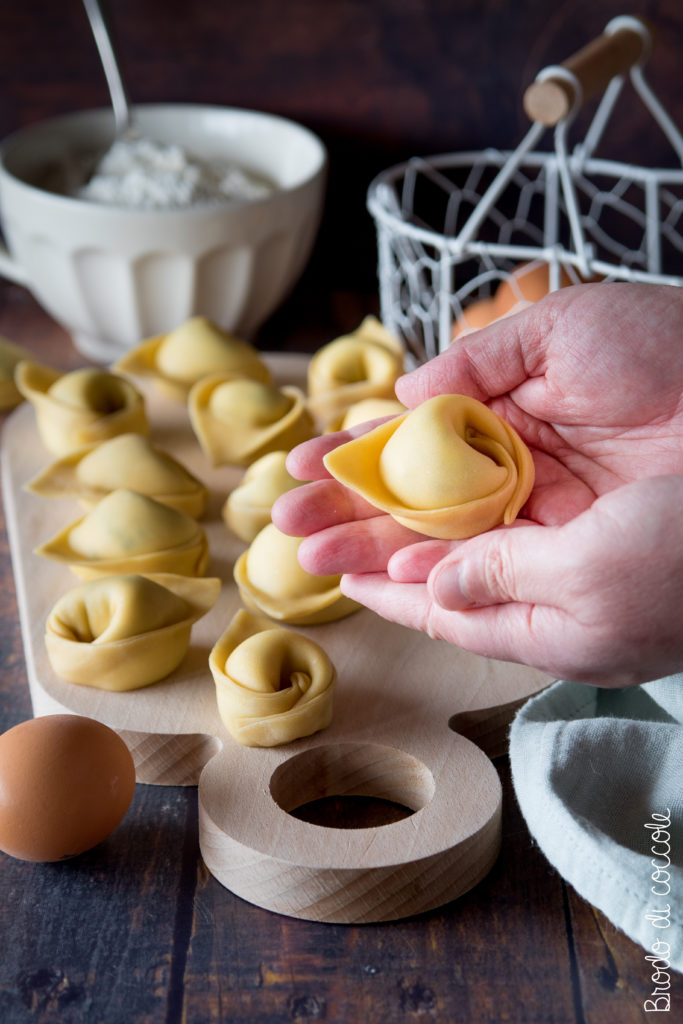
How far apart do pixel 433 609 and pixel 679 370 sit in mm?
321

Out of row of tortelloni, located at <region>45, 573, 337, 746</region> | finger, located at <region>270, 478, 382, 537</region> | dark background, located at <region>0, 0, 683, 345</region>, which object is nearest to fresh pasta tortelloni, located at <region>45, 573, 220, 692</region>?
row of tortelloni, located at <region>45, 573, 337, 746</region>

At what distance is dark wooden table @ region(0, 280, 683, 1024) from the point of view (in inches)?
27.8

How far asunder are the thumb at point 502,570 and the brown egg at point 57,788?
0.91 ft

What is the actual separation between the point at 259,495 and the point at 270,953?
0.50 metres

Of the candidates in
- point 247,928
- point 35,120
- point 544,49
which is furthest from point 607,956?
point 35,120

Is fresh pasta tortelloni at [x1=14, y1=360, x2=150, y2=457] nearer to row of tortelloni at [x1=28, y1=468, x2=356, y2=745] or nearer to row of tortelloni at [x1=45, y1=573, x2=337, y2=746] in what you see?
row of tortelloni at [x1=28, y1=468, x2=356, y2=745]

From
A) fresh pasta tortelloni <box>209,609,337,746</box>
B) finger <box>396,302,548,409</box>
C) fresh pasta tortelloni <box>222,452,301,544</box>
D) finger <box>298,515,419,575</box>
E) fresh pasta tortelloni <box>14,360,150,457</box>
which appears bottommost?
fresh pasta tortelloni <box>14,360,150,457</box>

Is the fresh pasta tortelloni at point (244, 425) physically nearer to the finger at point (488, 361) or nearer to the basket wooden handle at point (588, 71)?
the finger at point (488, 361)

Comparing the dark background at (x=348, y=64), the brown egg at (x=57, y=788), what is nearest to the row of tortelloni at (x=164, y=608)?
the brown egg at (x=57, y=788)

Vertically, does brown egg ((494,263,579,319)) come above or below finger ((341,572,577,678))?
below

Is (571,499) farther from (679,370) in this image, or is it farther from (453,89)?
(453,89)

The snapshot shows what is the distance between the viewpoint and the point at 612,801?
838 millimetres

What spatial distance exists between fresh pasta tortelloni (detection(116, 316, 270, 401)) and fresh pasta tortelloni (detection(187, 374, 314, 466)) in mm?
102

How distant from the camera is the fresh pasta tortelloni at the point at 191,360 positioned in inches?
54.7
